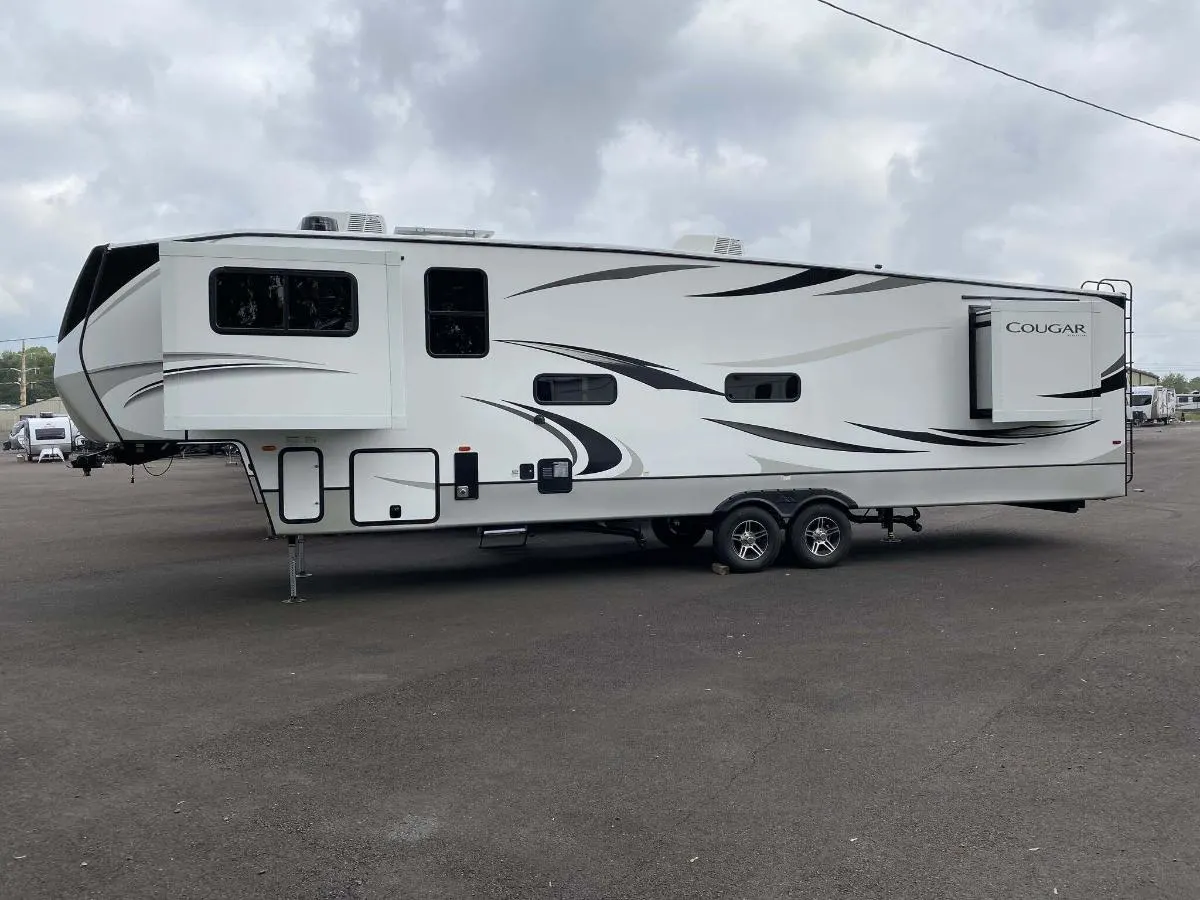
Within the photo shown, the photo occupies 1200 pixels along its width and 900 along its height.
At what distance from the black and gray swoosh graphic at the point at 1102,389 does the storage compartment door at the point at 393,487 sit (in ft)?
23.4

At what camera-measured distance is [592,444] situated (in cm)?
968

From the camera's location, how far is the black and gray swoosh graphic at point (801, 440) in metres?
10.3

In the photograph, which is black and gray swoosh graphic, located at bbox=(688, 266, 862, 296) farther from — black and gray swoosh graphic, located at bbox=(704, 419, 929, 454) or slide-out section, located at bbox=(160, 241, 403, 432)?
slide-out section, located at bbox=(160, 241, 403, 432)

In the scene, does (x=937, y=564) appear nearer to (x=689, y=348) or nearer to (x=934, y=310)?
(x=934, y=310)

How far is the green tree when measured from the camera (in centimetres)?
11462

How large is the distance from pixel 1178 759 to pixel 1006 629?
292 cm

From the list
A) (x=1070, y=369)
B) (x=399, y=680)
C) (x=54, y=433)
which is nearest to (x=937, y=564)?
(x=1070, y=369)

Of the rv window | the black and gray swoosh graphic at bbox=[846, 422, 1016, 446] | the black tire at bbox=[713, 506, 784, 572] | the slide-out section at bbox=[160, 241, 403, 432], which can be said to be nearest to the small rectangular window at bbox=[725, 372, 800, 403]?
the black and gray swoosh graphic at bbox=[846, 422, 1016, 446]

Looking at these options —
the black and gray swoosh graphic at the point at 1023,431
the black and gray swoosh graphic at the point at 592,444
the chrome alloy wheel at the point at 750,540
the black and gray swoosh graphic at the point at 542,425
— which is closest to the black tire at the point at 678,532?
the chrome alloy wheel at the point at 750,540

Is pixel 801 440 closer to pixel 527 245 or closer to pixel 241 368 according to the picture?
pixel 527 245

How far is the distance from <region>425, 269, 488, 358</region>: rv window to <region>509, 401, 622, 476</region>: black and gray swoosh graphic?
3.23 ft

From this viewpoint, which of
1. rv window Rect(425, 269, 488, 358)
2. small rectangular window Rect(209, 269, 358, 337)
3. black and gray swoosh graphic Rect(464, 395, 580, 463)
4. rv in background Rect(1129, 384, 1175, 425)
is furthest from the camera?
rv in background Rect(1129, 384, 1175, 425)

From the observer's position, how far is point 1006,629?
25.3ft

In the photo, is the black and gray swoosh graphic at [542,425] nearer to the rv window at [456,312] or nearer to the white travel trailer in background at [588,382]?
the white travel trailer in background at [588,382]
